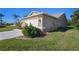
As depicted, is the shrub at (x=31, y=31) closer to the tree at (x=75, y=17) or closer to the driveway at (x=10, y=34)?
the driveway at (x=10, y=34)

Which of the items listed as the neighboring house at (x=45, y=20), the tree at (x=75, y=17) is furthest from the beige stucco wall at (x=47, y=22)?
the tree at (x=75, y=17)

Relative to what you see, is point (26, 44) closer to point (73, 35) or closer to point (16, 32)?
point (16, 32)

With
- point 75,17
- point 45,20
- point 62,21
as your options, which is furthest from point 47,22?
point 75,17

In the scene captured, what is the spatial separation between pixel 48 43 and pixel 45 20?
358 millimetres

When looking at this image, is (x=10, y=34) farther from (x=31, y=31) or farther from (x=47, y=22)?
(x=47, y=22)

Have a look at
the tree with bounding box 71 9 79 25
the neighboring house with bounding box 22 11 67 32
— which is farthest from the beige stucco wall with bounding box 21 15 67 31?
the tree with bounding box 71 9 79 25

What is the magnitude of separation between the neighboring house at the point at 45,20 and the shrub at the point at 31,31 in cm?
6

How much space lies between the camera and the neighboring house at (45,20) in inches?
140

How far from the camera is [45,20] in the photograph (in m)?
3.58

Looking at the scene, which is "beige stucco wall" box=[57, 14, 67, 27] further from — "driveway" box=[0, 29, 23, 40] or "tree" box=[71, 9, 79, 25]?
"driveway" box=[0, 29, 23, 40]
